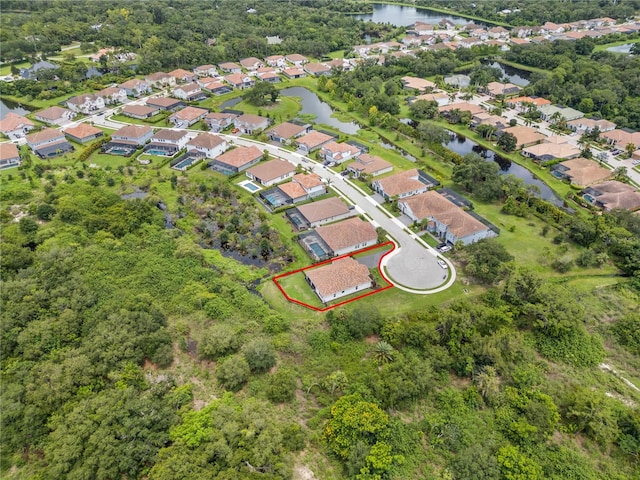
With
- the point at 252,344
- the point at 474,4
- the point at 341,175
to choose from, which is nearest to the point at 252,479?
the point at 252,344

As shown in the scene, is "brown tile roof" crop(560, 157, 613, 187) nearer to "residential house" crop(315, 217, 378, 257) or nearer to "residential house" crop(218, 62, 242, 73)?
"residential house" crop(315, 217, 378, 257)

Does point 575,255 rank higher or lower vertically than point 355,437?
lower

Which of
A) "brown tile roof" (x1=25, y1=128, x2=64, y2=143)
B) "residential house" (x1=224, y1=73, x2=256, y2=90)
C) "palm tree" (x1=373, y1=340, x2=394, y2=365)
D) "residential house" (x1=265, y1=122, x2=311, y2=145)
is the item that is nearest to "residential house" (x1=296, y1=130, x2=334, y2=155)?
"residential house" (x1=265, y1=122, x2=311, y2=145)

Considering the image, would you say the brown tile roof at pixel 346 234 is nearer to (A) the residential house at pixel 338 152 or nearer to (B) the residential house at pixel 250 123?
(A) the residential house at pixel 338 152

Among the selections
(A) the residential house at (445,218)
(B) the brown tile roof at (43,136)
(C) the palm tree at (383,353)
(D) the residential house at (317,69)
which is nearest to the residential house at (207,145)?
(B) the brown tile roof at (43,136)

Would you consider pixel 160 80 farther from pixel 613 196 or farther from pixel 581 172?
pixel 613 196

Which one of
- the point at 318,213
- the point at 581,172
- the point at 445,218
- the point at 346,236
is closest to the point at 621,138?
the point at 581,172

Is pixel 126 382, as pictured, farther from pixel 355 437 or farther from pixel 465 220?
pixel 465 220

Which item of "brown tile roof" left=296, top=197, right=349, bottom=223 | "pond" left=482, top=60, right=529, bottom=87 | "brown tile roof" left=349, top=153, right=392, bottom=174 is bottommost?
"pond" left=482, top=60, right=529, bottom=87
